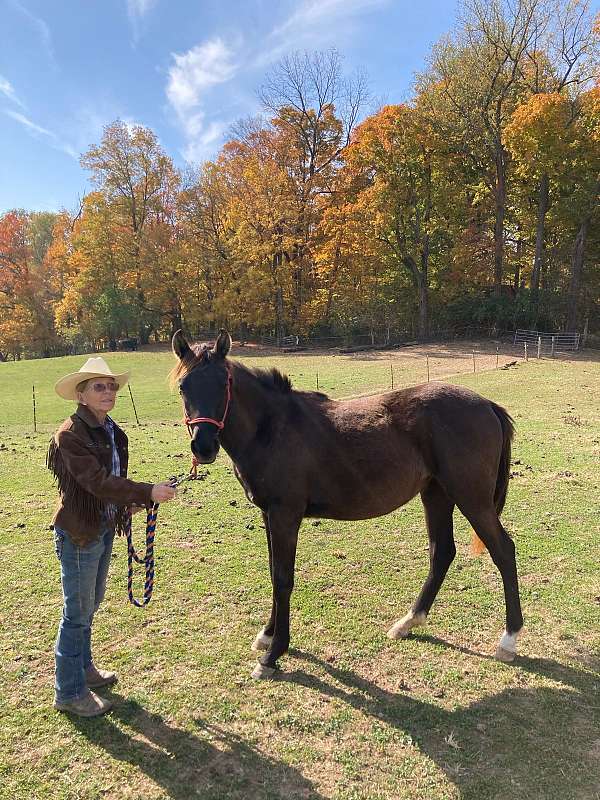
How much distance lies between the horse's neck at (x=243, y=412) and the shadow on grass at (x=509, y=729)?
1.89m

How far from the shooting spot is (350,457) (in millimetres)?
4051

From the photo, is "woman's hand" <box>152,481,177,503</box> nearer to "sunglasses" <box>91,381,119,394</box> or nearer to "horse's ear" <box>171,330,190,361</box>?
"sunglasses" <box>91,381,119,394</box>

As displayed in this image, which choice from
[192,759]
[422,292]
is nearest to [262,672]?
[192,759]

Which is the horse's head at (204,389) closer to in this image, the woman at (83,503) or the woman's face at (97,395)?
the woman at (83,503)

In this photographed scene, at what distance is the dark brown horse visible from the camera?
12.9ft

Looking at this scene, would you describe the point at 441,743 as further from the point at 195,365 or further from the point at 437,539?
the point at 195,365

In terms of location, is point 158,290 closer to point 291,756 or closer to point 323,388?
point 323,388

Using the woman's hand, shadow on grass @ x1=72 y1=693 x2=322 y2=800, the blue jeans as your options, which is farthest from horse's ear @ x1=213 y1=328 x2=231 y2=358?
shadow on grass @ x1=72 y1=693 x2=322 y2=800

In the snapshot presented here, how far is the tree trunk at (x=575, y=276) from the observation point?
31922mm

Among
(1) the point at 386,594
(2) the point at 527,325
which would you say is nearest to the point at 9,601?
(1) the point at 386,594

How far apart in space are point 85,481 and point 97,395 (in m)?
0.60

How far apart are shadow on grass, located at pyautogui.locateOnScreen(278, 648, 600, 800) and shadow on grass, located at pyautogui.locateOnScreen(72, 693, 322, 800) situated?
2.43ft

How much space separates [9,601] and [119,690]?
6.45ft

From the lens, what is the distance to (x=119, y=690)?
143 inches
